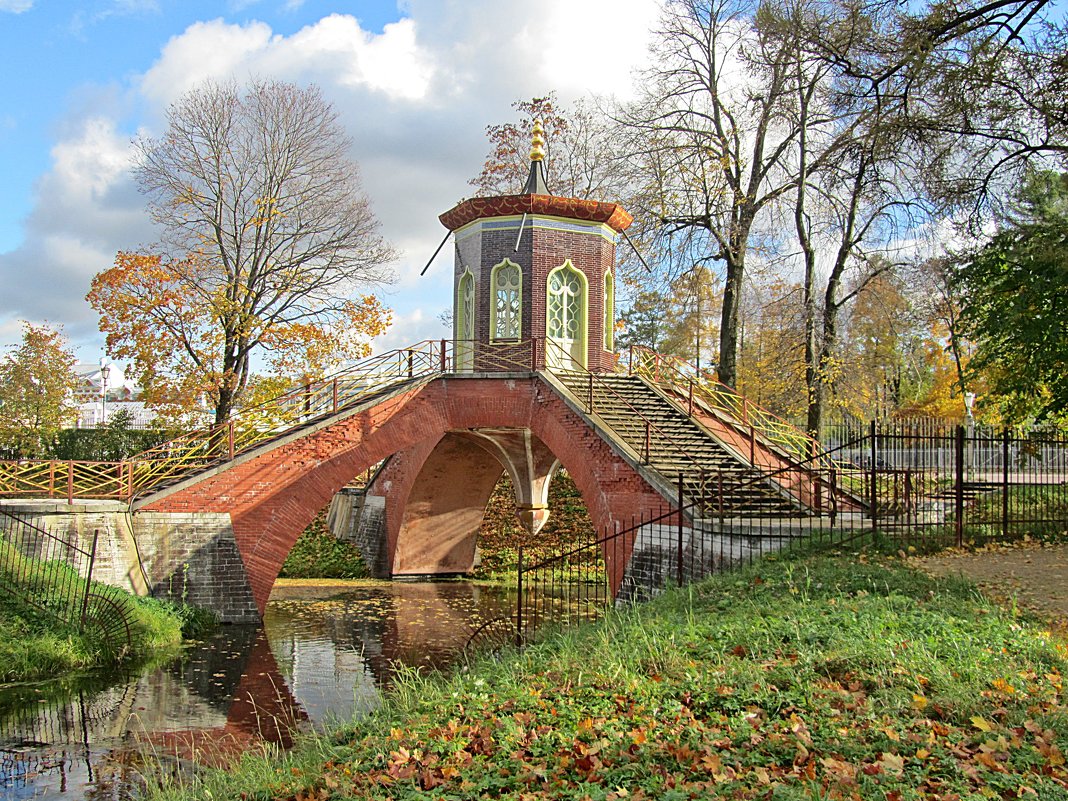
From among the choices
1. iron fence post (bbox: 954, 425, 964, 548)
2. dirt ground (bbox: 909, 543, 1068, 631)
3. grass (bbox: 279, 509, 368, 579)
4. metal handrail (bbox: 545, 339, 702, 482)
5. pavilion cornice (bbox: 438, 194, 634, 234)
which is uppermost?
pavilion cornice (bbox: 438, 194, 634, 234)

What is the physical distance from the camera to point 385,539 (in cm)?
2505

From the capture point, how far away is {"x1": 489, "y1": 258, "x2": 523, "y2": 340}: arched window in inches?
742

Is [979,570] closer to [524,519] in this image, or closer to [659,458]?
[659,458]

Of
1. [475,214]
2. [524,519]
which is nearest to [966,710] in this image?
[475,214]

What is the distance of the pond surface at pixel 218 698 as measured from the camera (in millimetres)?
9469

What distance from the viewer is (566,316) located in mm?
19078

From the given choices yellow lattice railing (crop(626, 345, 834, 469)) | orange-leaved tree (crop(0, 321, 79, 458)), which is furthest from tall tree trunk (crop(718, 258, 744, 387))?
orange-leaved tree (crop(0, 321, 79, 458))

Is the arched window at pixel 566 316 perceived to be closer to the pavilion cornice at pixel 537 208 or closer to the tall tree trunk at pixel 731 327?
the pavilion cornice at pixel 537 208

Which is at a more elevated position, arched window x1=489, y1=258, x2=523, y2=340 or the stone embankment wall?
arched window x1=489, y1=258, x2=523, y2=340

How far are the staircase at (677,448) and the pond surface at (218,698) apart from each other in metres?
4.58

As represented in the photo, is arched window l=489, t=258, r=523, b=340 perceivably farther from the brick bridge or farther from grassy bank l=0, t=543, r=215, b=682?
grassy bank l=0, t=543, r=215, b=682

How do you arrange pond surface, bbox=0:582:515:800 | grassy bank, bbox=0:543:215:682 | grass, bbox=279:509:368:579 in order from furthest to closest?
grass, bbox=279:509:368:579, grassy bank, bbox=0:543:215:682, pond surface, bbox=0:582:515:800

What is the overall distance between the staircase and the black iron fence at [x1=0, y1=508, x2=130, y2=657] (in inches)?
320

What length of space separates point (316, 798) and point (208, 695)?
6907mm
